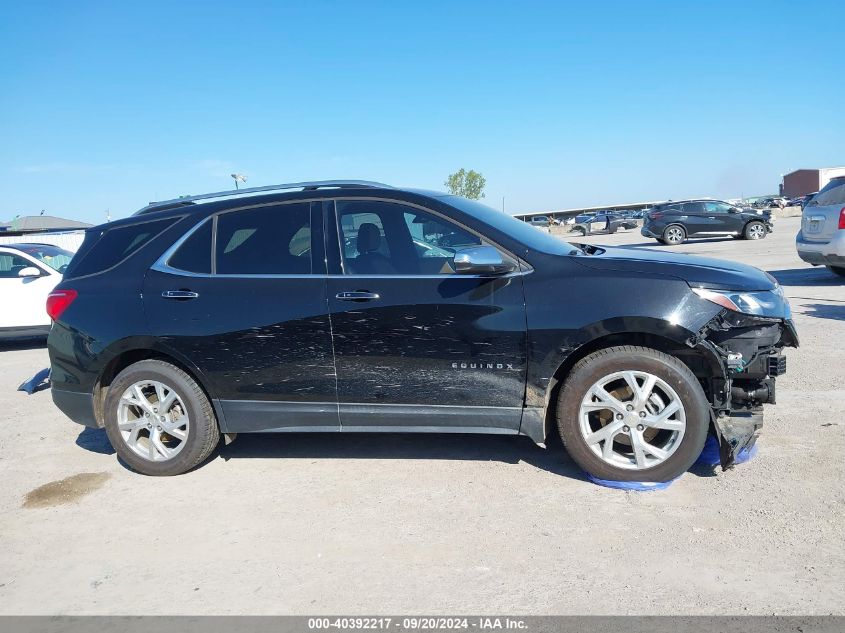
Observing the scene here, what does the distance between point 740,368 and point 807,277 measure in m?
9.55

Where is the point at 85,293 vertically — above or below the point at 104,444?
above

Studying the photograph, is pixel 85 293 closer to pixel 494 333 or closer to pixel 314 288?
pixel 314 288

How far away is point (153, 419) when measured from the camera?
460 cm

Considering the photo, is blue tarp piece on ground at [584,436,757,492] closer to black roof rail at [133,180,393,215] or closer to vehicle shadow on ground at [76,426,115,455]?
black roof rail at [133,180,393,215]

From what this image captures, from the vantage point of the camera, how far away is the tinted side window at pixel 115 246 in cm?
476

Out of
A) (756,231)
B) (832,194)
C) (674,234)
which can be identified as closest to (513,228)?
(832,194)

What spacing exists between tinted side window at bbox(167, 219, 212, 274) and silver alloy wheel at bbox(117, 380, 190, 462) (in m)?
0.81

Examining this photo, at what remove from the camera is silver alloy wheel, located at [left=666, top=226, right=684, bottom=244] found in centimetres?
2422

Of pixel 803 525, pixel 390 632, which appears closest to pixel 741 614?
pixel 803 525

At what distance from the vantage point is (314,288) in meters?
4.30

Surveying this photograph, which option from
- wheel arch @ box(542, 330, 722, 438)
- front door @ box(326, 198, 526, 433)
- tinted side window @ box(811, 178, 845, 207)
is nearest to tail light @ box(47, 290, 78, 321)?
front door @ box(326, 198, 526, 433)

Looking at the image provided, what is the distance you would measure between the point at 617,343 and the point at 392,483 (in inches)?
64.6

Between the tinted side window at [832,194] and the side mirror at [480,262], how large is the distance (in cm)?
871

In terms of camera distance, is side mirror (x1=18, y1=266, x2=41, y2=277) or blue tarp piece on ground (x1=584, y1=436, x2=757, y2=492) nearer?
blue tarp piece on ground (x1=584, y1=436, x2=757, y2=492)
